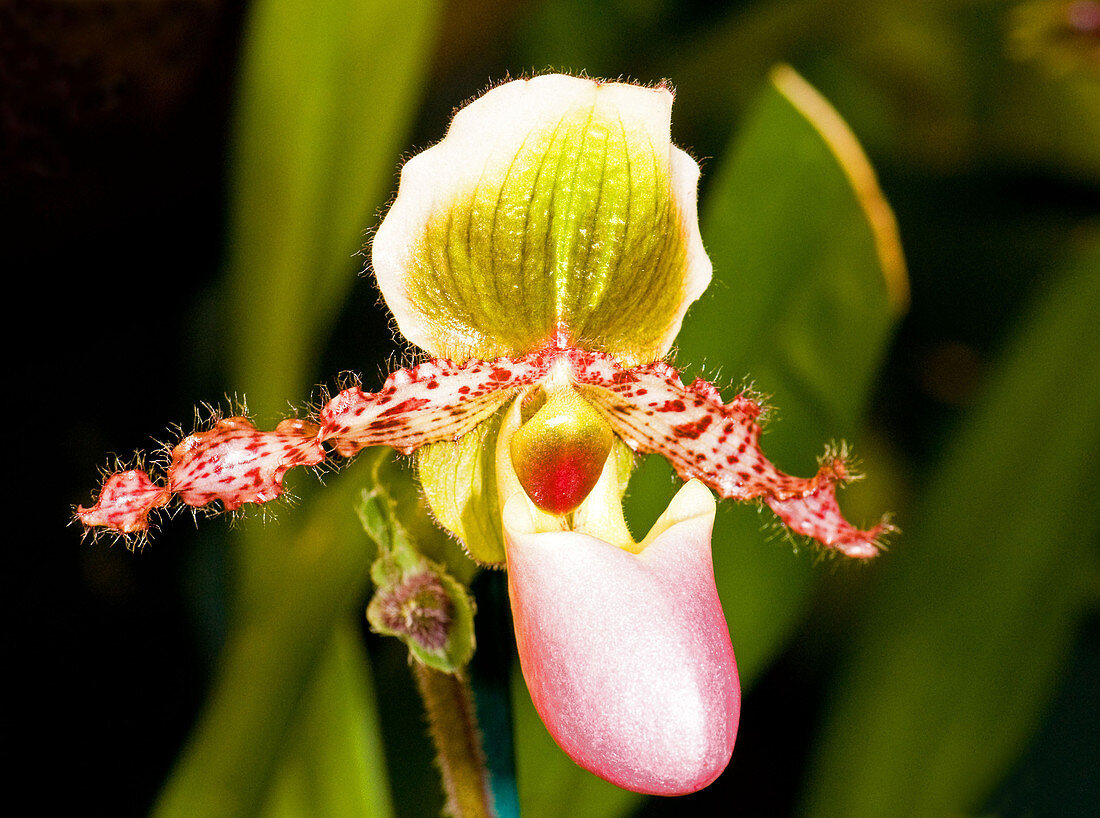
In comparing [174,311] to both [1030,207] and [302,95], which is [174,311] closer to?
[302,95]

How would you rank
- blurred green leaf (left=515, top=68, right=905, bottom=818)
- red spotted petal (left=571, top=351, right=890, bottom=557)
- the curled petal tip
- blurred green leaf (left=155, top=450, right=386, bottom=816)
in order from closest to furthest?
the curled petal tip → red spotted petal (left=571, top=351, right=890, bottom=557) → blurred green leaf (left=155, top=450, right=386, bottom=816) → blurred green leaf (left=515, top=68, right=905, bottom=818)

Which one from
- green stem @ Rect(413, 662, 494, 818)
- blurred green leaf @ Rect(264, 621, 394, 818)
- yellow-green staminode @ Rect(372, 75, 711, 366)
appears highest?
yellow-green staminode @ Rect(372, 75, 711, 366)

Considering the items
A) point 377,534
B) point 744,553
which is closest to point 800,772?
point 744,553

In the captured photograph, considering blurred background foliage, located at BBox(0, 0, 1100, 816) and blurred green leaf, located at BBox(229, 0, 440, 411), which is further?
blurred green leaf, located at BBox(229, 0, 440, 411)

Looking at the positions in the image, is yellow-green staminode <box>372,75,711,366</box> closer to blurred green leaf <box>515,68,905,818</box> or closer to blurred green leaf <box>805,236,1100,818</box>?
blurred green leaf <box>515,68,905,818</box>

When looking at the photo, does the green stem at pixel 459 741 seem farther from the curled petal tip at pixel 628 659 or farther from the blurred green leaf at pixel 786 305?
the blurred green leaf at pixel 786 305

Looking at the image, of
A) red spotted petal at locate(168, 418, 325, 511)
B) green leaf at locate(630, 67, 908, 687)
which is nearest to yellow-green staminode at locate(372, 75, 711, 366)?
red spotted petal at locate(168, 418, 325, 511)
